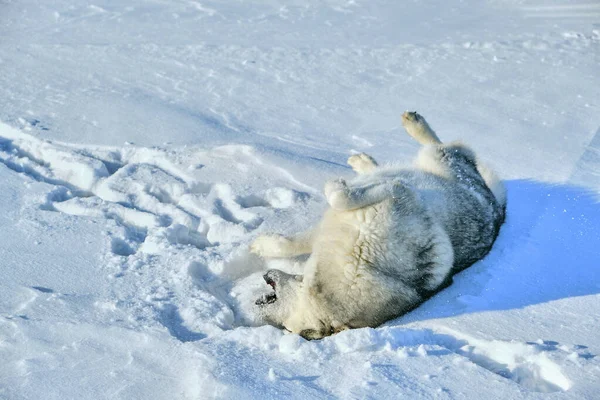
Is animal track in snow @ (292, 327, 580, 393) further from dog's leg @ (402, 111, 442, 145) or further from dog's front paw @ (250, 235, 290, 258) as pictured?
dog's leg @ (402, 111, 442, 145)

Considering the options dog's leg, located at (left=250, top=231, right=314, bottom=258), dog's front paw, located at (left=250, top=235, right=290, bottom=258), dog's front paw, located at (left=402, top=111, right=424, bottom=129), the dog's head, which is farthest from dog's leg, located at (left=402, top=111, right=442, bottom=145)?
the dog's head

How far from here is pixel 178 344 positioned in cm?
365

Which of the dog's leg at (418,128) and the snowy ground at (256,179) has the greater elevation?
the dog's leg at (418,128)

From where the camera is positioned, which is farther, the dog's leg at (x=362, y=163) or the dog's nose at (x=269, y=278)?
the dog's leg at (x=362, y=163)

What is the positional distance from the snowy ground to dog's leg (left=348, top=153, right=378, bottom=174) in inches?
8.7

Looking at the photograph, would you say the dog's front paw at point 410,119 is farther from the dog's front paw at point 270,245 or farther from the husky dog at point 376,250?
the dog's front paw at point 270,245

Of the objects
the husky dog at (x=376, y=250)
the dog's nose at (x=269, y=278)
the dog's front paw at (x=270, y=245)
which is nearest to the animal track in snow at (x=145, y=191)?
the dog's front paw at (x=270, y=245)

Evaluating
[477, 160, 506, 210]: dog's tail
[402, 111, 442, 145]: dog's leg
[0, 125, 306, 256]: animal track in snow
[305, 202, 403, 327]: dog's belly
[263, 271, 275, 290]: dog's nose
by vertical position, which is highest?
[402, 111, 442, 145]: dog's leg

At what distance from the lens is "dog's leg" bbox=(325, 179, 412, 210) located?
4.39 meters

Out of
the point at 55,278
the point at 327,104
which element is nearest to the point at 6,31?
the point at 327,104

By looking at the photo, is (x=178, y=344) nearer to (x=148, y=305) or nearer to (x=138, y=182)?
(x=148, y=305)

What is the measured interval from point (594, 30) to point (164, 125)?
20.3ft

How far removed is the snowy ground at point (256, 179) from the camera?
3.44m

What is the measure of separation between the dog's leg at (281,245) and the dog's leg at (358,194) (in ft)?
1.62
